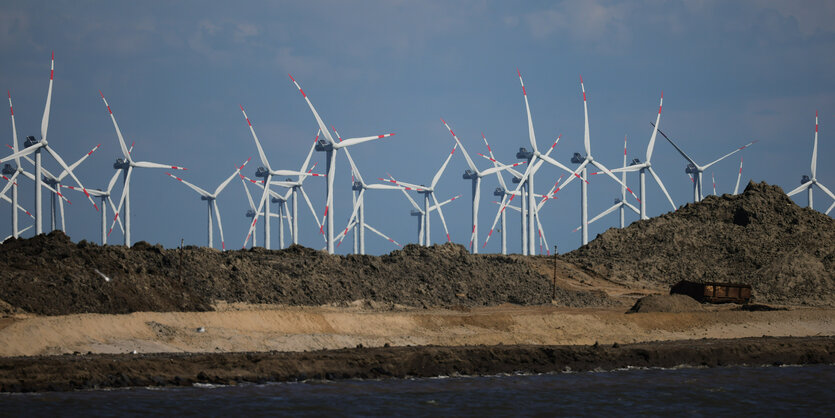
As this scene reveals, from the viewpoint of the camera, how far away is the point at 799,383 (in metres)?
36.3

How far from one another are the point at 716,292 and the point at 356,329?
105ft

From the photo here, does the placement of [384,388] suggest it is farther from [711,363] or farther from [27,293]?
[27,293]

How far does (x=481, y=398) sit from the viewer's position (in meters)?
30.9

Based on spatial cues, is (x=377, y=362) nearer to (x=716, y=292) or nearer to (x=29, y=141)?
(x=716, y=292)

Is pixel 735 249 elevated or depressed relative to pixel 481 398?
elevated

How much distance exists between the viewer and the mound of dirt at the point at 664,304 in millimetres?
57531

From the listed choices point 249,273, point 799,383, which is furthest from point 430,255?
point 799,383

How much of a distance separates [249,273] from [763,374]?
31.8 meters

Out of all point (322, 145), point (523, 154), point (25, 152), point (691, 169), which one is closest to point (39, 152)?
point (25, 152)

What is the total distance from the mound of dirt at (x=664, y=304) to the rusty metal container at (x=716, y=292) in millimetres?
5053

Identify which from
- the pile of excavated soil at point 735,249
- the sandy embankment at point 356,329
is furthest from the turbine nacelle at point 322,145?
the sandy embankment at point 356,329

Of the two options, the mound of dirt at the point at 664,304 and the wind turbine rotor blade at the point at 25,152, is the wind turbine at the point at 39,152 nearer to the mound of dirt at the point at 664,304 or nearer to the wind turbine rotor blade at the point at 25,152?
the wind turbine rotor blade at the point at 25,152

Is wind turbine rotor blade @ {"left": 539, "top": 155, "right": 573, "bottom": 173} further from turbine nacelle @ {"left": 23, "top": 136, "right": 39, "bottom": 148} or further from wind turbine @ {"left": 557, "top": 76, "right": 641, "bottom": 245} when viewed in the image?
turbine nacelle @ {"left": 23, "top": 136, "right": 39, "bottom": 148}

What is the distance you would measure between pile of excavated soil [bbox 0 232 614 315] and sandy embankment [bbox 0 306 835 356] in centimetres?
308
